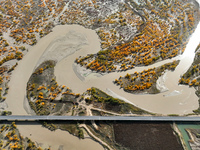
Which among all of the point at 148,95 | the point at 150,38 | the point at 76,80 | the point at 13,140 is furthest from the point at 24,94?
the point at 150,38

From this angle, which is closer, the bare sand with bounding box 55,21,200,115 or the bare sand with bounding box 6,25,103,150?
the bare sand with bounding box 6,25,103,150

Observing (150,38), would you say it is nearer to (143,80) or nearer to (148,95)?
(143,80)

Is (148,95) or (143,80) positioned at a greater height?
(143,80)

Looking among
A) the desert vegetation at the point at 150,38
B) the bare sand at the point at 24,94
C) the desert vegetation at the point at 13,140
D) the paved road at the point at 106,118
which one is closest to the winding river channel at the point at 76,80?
the bare sand at the point at 24,94

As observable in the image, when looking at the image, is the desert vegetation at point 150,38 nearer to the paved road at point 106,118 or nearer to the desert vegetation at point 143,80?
the desert vegetation at point 143,80

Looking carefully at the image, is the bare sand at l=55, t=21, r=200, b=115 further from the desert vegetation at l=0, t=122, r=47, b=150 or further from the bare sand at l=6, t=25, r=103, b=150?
the desert vegetation at l=0, t=122, r=47, b=150

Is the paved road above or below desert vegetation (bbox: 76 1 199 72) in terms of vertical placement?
below

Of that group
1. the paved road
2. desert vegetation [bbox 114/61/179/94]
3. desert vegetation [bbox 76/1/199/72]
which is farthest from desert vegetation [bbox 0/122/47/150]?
desert vegetation [bbox 114/61/179/94]

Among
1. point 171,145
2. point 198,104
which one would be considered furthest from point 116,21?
point 171,145
